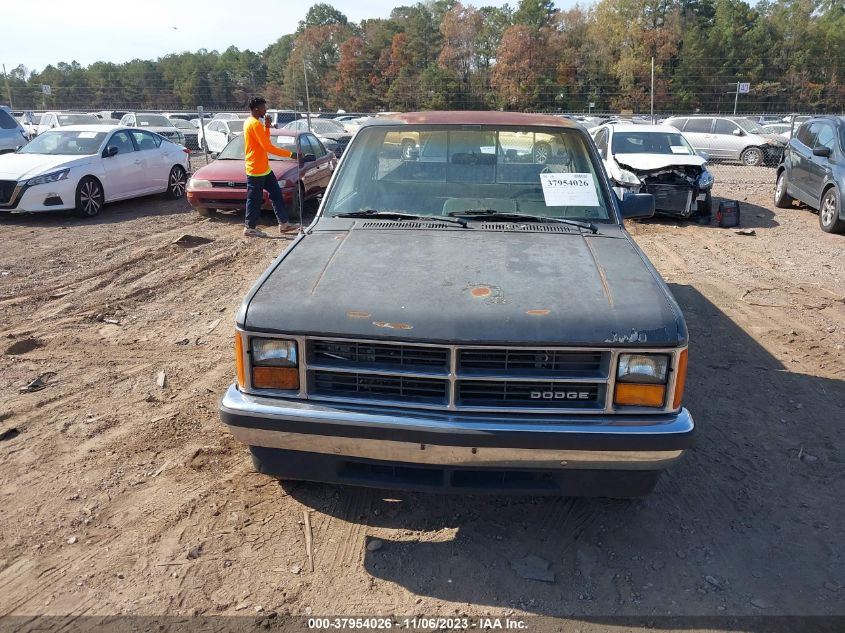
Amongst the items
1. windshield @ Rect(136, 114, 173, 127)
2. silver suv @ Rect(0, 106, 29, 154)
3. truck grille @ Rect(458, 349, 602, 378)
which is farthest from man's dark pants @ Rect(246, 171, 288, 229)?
windshield @ Rect(136, 114, 173, 127)

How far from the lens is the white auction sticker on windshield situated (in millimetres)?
3939

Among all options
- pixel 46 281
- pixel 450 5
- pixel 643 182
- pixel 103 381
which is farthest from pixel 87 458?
pixel 450 5

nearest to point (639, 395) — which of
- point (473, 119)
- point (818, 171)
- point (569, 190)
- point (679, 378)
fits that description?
point (679, 378)

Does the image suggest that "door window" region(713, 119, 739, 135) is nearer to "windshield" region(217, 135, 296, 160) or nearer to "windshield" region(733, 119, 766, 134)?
"windshield" region(733, 119, 766, 134)

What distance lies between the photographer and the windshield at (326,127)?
2502 centimetres

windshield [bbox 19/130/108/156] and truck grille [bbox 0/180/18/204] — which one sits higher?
windshield [bbox 19/130/108/156]

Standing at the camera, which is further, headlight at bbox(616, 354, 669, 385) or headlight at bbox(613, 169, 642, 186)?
headlight at bbox(613, 169, 642, 186)

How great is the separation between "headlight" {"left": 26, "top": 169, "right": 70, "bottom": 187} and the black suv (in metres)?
12.5

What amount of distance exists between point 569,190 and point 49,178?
983 cm

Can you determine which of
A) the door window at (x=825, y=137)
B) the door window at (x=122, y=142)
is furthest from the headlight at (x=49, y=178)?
the door window at (x=825, y=137)

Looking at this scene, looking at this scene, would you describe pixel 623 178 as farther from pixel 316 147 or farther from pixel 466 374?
pixel 466 374

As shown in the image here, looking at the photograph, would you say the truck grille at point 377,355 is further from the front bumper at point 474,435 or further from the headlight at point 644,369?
the headlight at point 644,369

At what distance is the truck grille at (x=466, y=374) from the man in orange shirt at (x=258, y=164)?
6.84 metres

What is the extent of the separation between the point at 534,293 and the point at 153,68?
43.9 m
